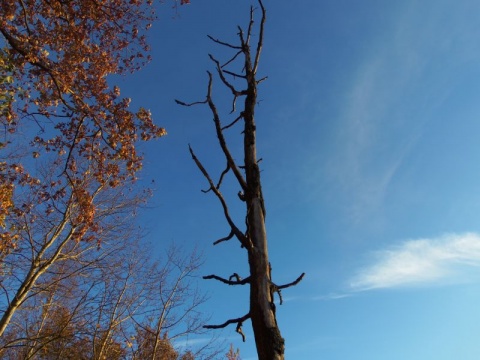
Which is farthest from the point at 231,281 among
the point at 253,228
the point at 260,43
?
the point at 260,43

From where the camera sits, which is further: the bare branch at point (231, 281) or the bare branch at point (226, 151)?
the bare branch at point (226, 151)

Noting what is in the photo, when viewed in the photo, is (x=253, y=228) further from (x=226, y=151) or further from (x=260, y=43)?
(x=260, y=43)

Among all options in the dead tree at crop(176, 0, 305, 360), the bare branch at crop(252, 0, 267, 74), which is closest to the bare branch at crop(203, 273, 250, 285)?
the dead tree at crop(176, 0, 305, 360)

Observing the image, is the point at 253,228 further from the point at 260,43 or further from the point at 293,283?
the point at 260,43

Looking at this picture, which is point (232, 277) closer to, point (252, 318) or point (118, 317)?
point (252, 318)

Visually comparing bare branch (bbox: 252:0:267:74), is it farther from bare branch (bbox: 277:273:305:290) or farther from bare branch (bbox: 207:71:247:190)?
bare branch (bbox: 277:273:305:290)

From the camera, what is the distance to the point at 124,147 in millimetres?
8141

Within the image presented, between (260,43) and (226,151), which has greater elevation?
(260,43)

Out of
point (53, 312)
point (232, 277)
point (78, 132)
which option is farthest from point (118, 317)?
point (232, 277)

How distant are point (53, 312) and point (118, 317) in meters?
3.78

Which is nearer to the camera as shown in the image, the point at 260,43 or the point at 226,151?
the point at 226,151

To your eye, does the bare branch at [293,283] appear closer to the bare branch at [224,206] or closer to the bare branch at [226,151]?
the bare branch at [224,206]

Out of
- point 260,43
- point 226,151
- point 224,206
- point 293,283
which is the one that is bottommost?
point 293,283

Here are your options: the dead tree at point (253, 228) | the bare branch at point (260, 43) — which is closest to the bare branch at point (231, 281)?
the dead tree at point (253, 228)
